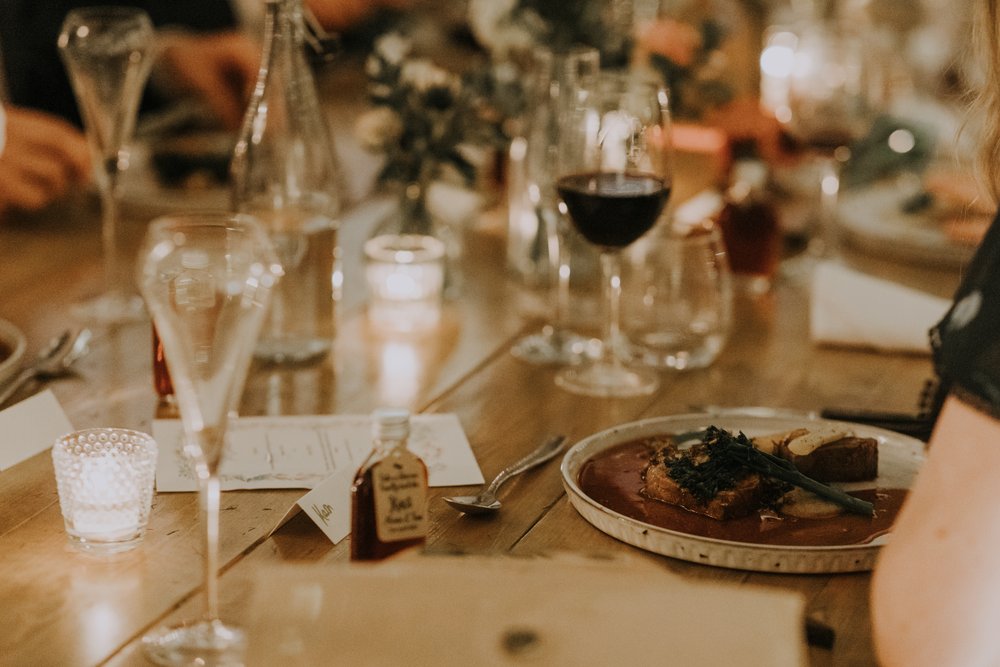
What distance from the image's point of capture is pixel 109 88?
1707 millimetres

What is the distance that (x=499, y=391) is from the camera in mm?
1501

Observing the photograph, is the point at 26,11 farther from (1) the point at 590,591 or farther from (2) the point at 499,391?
(1) the point at 590,591

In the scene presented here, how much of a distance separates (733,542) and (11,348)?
91 centimetres

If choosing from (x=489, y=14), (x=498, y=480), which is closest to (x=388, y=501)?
(x=498, y=480)

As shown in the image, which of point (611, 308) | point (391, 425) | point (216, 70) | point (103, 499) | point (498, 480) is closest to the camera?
point (391, 425)

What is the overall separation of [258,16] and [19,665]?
4.07 metres

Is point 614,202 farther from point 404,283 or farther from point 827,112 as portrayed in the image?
point 827,112

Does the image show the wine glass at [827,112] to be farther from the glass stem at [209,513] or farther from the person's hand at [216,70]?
the glass stem at [209,513]

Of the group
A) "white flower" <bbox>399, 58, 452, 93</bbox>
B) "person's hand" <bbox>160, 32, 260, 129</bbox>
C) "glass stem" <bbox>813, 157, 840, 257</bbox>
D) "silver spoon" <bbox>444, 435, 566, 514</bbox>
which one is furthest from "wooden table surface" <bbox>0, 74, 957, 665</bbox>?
"person's hand" <bbox>160, 32, 260, 129</bbox>

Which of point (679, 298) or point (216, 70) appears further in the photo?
point (216, 70)

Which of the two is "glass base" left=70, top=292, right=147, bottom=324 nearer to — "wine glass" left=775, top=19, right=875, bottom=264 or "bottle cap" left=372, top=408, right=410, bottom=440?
"bottle cap" left=372, top=408, right=410, bottom=440

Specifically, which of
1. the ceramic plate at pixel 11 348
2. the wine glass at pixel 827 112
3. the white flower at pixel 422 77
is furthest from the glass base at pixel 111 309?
the wine glass at pixel 827 112

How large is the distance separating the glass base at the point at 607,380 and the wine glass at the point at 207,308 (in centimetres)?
72

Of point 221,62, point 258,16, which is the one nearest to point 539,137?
point 221,62
